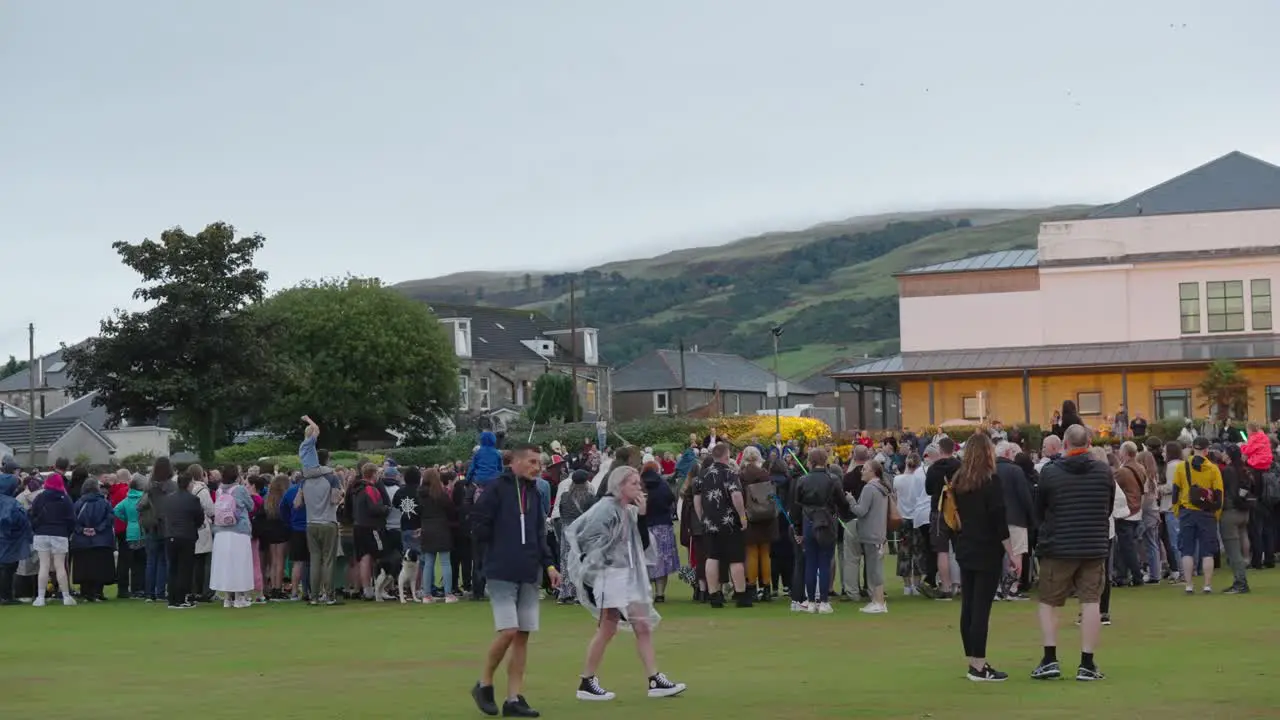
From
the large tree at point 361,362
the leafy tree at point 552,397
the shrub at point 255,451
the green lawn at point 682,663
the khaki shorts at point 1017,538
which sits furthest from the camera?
the leafy tree at point 552,397

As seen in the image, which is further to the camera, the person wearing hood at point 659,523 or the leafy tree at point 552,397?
the leafy tree at point 552,397

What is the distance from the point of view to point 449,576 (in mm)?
23891

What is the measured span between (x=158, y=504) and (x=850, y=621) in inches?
418

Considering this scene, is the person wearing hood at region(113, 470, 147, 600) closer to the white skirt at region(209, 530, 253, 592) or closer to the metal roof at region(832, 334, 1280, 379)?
the white skirt at region(209, 530, 253, 592)

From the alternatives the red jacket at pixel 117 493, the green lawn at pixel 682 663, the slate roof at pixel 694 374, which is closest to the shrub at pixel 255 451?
the red jacket at pixel 117 493

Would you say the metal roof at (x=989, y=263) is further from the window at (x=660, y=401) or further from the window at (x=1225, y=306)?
the window at (x=660, y=401)

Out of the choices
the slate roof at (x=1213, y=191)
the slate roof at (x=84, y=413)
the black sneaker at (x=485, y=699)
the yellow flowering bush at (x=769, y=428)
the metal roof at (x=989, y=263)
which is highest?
the slate roof at (x=1213, y=191)

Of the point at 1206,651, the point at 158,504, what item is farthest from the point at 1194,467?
the point at 158,504

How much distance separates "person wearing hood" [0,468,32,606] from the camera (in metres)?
25.3

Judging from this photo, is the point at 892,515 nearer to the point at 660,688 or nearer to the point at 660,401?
the point at 660,688

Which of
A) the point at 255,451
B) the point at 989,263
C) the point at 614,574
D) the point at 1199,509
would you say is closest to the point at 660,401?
the point at 255,451

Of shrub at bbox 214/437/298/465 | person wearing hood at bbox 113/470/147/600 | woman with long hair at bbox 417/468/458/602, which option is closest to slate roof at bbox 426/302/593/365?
shrub at bbox 214/437/298/465

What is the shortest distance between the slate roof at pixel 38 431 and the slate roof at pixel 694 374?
1753 inches

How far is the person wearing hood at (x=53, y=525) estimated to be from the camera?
2498 centimetres
